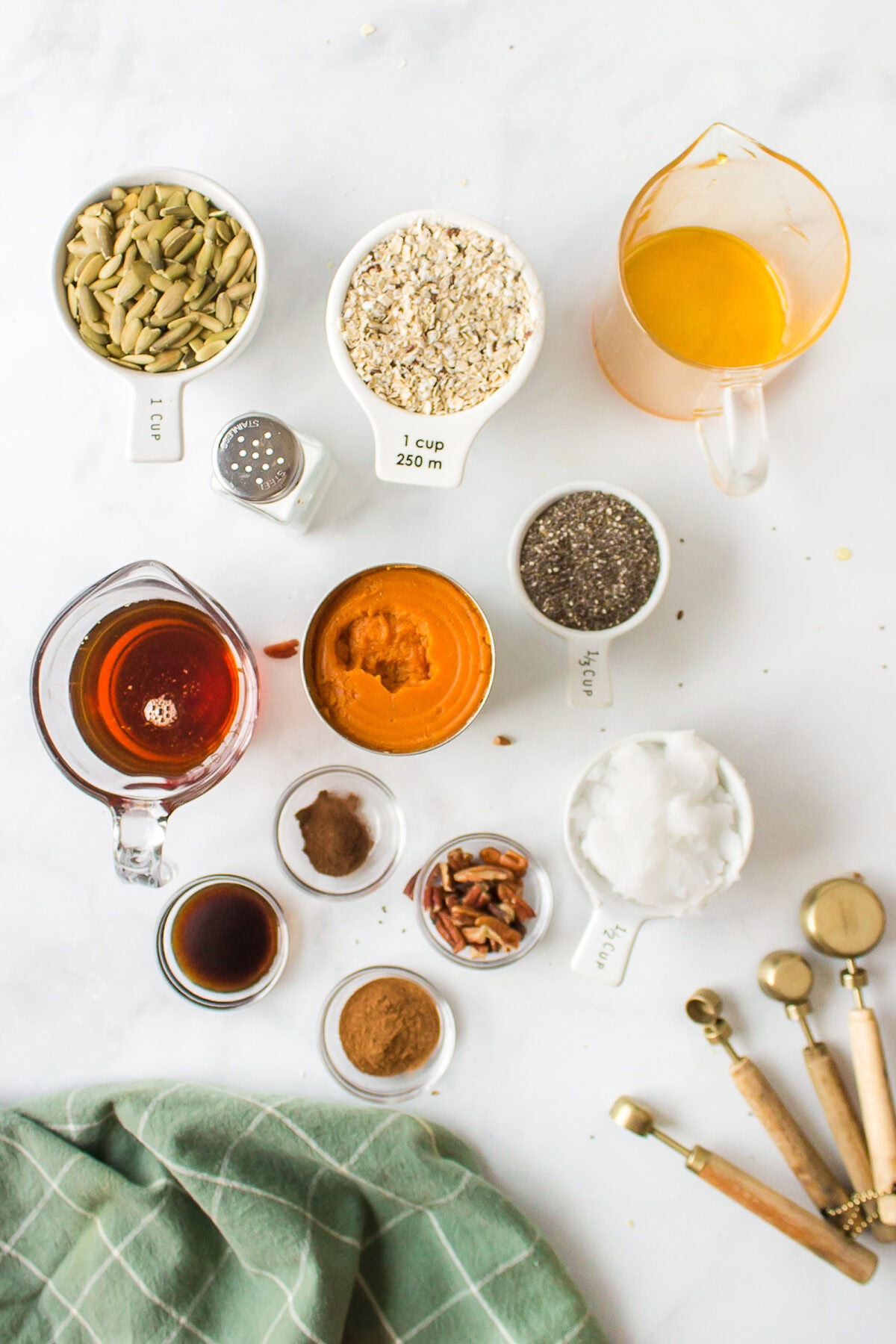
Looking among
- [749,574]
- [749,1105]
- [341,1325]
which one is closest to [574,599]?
[749,574]

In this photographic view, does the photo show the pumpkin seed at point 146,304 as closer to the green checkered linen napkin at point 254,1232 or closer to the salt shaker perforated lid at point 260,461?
the salt shaker perforated lid at point 260,461

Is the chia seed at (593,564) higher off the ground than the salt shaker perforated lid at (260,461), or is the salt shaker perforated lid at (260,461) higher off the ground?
the salt shaker perforated lid at (260,461)

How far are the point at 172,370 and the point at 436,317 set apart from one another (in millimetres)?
344

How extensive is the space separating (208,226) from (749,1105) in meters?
1.35

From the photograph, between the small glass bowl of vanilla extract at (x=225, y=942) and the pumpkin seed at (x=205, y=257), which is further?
the small glass bowl of vanilla extract at (x=225, y=942)

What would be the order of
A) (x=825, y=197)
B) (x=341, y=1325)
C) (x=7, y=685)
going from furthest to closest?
(x=7, y=685), (x=341, y=1325), (x=825, y=197)

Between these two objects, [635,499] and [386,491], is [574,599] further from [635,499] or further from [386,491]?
[386,491]

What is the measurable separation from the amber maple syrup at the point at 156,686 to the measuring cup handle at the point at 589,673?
432 mm

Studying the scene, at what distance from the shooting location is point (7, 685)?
1.33 m

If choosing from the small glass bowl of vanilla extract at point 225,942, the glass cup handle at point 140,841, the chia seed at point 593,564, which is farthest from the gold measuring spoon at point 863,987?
the glass cup handle at point 140,841

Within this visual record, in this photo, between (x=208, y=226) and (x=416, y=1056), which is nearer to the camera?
(x=208, y=226)

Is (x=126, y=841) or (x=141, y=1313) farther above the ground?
(x=126, y=841)

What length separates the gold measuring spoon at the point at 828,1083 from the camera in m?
1.23

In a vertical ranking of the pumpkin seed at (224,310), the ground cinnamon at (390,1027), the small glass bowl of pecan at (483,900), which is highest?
the pumpkin seed at (224,310)
